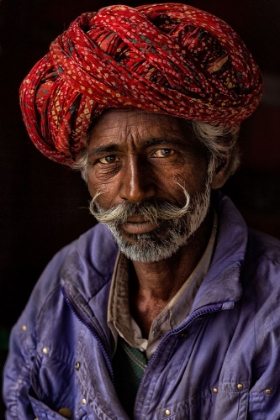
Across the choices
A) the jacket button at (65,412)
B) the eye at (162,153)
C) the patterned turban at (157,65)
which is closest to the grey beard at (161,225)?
the eye at (162,153)

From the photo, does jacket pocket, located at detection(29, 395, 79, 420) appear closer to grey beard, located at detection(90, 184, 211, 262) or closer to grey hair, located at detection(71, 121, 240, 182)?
grey beard, located at detection(90, 184, 211, 262)

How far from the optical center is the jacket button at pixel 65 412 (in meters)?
1.62

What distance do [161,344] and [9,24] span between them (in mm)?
1136

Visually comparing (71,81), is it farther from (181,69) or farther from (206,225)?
(206,225)

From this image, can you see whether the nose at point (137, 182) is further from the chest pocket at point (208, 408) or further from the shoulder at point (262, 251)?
the chest pocket at point (208, 408)

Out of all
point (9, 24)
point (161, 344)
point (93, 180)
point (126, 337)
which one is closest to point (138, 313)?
point (126, 337)

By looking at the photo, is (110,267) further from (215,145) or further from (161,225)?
(215,145)

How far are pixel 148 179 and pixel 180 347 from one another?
428mm

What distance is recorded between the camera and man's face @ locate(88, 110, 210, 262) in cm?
135

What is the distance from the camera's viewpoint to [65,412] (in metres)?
1.63

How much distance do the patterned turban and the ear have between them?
17cm

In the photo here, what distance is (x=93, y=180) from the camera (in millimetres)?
1482

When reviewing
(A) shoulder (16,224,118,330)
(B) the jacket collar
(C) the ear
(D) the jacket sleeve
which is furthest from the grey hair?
(D) the jacket sleeve

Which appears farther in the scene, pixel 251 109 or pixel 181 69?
pixel 251 109
